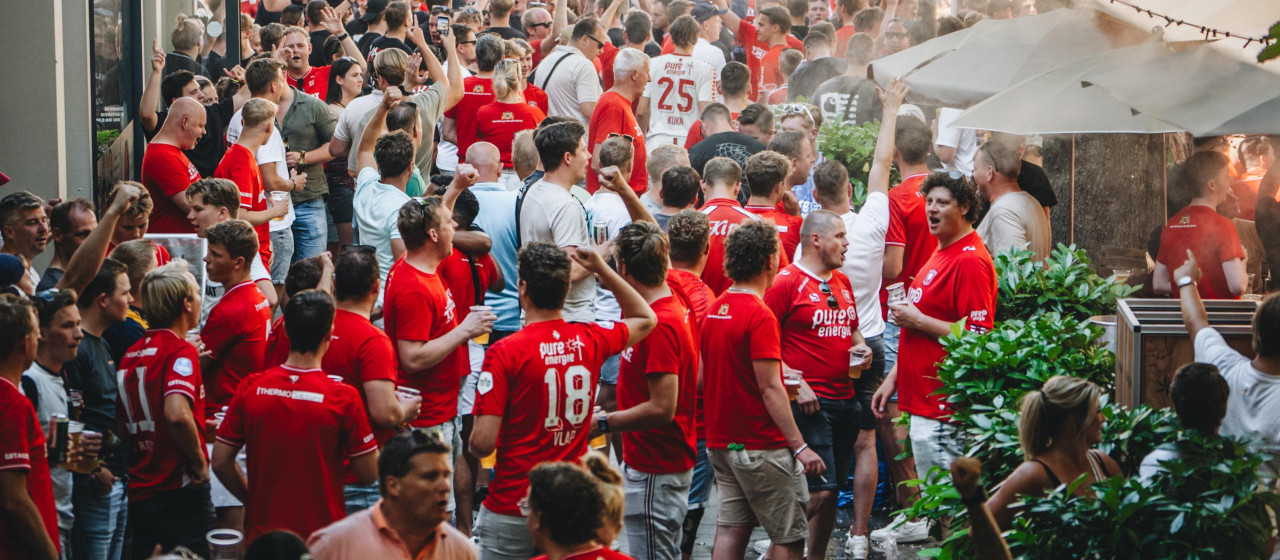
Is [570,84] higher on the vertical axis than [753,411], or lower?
higher

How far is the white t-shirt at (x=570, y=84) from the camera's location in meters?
12.0

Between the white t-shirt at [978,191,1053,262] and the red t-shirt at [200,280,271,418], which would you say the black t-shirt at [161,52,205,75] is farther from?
the white t-shirt at [978,191,1053,262]

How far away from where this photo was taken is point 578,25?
12.1 meters

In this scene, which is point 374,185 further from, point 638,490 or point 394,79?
point 638,490

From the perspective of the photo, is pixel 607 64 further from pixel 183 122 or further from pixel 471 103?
pixel 183 122

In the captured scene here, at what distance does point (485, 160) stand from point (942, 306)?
124 inches

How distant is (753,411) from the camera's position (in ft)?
20.6

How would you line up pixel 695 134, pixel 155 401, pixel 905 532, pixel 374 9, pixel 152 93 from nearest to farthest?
pixel 155 401
pixel 905 532
pixel 152 93
pixel 695 134
pixel 374 9

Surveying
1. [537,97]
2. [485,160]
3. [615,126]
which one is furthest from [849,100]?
[485,160]

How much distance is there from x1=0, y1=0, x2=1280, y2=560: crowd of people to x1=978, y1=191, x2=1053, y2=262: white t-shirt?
0.07 ft

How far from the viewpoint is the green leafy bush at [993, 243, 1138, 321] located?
289 inches

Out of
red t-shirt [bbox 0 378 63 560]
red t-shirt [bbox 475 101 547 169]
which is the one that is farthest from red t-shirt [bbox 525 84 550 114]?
red t-shirt [bbox 0 378 63 560]

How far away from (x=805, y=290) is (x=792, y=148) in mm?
2099

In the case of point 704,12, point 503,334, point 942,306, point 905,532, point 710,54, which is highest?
point 704,12
